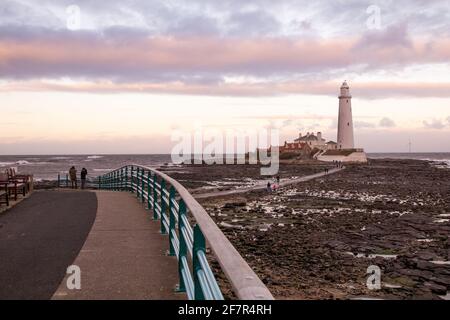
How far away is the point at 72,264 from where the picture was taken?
21.7 ft

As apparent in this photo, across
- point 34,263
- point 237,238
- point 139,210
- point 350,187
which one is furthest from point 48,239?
point 350,187

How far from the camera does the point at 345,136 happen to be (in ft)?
290

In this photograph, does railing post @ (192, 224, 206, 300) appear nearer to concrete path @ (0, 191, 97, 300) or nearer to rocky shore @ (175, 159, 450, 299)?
concrete path @ (0, 191, 97, 300)

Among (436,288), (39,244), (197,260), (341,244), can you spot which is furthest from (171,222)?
(341,244)

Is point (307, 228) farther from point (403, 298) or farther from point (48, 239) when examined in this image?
point (48, 239)

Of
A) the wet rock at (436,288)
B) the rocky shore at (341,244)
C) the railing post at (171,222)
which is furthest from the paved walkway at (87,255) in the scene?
the wet rock at (436,288)

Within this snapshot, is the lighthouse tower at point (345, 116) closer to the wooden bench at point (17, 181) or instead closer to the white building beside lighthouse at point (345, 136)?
the white building beside lighthouse at point (345, 136)

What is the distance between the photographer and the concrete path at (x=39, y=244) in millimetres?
5664

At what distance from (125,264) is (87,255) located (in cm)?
82

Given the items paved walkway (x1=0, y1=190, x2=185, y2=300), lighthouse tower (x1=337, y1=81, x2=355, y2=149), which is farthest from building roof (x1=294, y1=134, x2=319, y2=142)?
paved walkway (x1=0, y1=190, x2=185, y2=300)

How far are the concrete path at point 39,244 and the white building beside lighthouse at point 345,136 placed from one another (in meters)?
77.2

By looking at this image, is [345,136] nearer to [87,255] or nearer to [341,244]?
[341,244]

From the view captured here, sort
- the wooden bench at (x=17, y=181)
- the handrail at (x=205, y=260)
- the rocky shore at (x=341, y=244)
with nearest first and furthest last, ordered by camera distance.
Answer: the handrail at (x=205, y=260) < the rocky shore at (x=341, y=244) < the wooden bench at (x=17, y=181)

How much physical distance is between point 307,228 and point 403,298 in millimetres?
9647
